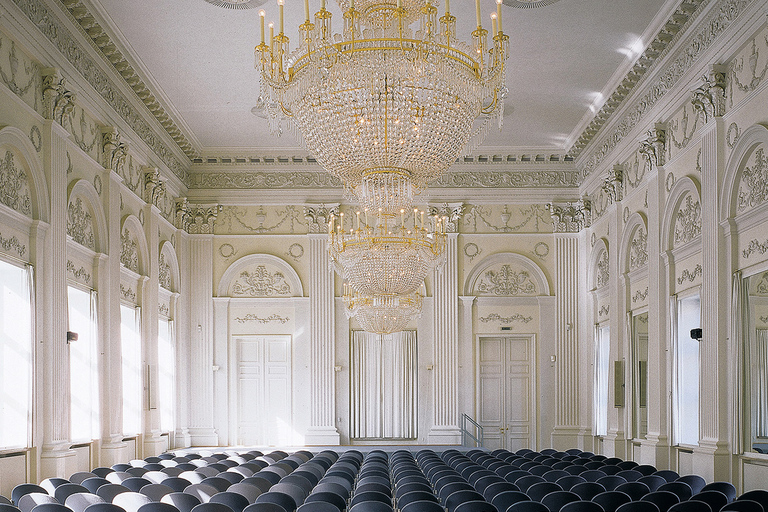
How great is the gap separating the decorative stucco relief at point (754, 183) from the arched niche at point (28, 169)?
24.9 feet

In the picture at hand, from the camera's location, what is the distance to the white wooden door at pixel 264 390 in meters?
16.7

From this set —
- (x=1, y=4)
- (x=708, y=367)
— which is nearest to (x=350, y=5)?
(x=1, y=4)

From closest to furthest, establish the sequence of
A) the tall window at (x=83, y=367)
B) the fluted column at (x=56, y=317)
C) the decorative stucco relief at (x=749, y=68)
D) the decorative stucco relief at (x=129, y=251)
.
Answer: the decorative stucco relief at (x=749, y=68) → the fluted column at (x=56, y=317) → the tall window at (x=83, y=367) → the decorative stucco relief at (x=129, y=251)

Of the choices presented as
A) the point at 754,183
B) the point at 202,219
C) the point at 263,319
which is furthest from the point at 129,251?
the point at 754,183

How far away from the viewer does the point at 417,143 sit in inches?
268

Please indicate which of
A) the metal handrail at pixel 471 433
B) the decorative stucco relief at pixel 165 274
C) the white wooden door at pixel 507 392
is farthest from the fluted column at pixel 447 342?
the decorative stucco relief at pixel 165 274

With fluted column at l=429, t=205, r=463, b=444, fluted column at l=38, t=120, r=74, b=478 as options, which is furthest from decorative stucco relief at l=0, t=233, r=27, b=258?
fluted column at l=429, t=205, r=463, b=444

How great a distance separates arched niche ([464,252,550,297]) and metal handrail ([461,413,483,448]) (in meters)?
2.47

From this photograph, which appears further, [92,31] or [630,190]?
[630,190]

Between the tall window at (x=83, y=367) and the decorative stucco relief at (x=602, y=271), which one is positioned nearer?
the tall window at (x=83, y=367)

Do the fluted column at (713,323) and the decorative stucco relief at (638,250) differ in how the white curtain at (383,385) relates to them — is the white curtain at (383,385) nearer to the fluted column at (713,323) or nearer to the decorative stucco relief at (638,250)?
the decorative stucco relief at (638,250)

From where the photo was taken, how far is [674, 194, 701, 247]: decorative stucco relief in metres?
10.7

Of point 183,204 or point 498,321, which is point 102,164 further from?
point 498,321

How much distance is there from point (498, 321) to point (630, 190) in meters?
4.46
